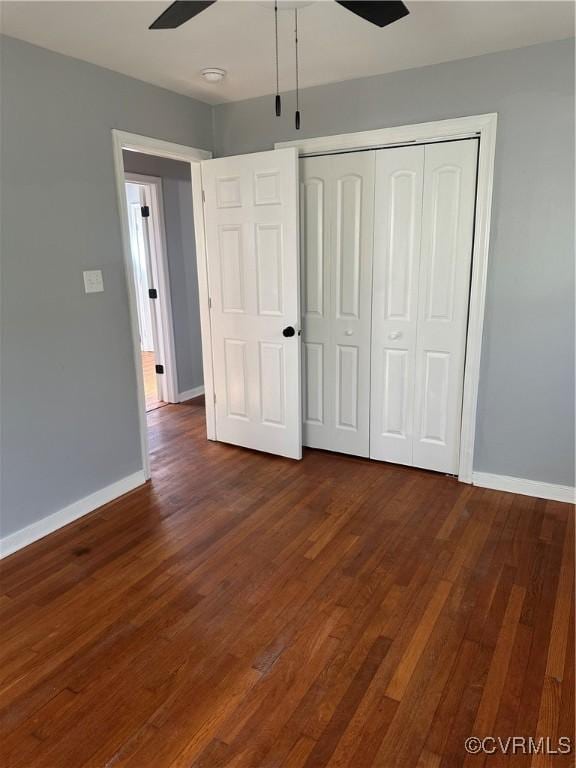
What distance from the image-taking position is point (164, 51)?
253cm

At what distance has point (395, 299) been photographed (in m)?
3.23

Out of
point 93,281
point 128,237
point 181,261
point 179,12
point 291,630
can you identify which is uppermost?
point 179,12

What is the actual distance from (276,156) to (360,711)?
2.94 meters

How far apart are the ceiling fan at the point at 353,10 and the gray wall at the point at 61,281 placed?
1.02 metres

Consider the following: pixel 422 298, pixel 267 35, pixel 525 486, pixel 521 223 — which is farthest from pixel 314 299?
pixel 525 486

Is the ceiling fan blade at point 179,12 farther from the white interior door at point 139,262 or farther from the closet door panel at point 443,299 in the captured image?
the white interior door at point 139,262

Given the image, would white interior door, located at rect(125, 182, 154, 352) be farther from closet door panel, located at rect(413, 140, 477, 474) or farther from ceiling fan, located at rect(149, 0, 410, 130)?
ceiling fan, located at rect(149, 0, 410, 130)

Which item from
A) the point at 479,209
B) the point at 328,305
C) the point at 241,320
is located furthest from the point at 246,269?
the point at 479,209

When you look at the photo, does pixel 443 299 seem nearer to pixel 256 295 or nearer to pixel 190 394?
pixel 256 295

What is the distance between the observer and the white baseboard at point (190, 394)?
5.14 m

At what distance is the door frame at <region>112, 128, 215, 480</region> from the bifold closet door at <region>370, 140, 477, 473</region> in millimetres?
1264

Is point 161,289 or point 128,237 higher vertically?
point 128,237

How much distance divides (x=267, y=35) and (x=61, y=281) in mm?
1570

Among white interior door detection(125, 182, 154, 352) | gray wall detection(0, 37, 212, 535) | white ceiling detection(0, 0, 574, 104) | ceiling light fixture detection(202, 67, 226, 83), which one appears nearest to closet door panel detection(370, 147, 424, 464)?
white ceiling detection(0, 0, 574, 104)
